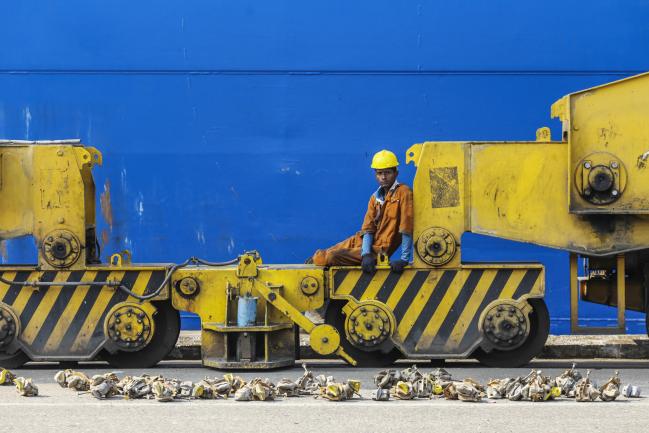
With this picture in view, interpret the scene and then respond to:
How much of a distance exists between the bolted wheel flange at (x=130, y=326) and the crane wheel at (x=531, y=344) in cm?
291

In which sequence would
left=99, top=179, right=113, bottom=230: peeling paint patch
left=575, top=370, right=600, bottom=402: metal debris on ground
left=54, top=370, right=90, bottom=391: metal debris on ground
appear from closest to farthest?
left=575, top=370, right=600, bottom=402: metal debris on ground
left=54, top=370, right=90, bottom=391: metal debris on ground
left=99, top=179, right=113, bottom=230: peeling paint patch

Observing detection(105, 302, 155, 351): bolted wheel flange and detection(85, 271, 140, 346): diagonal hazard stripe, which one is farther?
detection(85, 271, 140, 346): diagonal hazard stripe

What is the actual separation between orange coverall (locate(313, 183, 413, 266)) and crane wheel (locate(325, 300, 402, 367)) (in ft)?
1.26

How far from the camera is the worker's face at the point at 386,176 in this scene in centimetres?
1027

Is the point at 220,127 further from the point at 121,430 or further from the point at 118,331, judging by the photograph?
the point at 121,430

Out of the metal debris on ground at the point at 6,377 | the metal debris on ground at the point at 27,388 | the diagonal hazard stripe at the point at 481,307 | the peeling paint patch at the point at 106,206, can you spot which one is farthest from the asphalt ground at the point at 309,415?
the peeling paint patch at the point at 106,206

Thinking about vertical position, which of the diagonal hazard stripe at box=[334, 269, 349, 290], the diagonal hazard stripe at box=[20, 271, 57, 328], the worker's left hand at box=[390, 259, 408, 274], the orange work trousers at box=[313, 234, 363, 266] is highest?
the orange work trousers at box=[313, 234, 363, 266]

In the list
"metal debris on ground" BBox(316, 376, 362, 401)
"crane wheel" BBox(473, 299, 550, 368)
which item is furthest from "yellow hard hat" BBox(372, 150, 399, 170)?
"metal debris on ground" BBox(316, 376, 362, 401)

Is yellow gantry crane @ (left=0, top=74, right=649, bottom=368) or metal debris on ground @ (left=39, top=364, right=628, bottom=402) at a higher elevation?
yellow gantry crane @ (left=0, top=74, right=649, bottom=368)

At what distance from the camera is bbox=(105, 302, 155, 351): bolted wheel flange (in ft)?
33.2

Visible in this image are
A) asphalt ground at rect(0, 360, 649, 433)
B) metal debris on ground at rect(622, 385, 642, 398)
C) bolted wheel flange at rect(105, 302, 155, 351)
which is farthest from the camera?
bolted wheel flange at rect(105, 302, 155, 351)

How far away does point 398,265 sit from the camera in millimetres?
10055

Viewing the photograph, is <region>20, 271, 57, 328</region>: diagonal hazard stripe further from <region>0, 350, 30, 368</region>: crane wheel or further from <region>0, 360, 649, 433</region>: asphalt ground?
<region>0, 360, 649, 433</region>: asphalt ground

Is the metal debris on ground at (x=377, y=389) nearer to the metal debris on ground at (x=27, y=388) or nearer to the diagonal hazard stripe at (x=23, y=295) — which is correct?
the metal debris on ground at (x=27, y=388)
